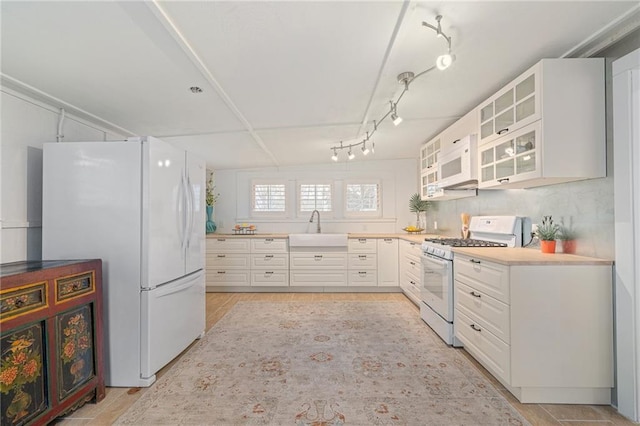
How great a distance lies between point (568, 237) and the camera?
2203 millimetres

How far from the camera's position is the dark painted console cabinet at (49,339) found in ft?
4.71

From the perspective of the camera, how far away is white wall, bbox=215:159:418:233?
17.5 ft

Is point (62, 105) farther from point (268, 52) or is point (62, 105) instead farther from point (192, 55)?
point (268, 52)

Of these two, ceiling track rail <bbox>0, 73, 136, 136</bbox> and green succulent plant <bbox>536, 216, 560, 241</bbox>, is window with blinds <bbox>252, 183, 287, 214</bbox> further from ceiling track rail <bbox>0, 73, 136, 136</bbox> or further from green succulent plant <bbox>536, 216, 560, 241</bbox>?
green succulent plant <bbox>536, 216, 560, 241</bbox>

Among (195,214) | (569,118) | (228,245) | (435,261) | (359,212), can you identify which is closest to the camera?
(569,118)

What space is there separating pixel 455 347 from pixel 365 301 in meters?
1.65

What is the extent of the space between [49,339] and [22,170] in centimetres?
134

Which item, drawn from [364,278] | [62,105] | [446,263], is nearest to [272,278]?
[364,278]

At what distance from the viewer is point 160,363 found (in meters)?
2.23

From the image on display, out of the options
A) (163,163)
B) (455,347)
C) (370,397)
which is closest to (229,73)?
(163,163)

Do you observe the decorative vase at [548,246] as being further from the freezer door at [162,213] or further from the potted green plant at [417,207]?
the freezer door at [162,213]

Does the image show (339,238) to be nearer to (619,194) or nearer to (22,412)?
(619,194)

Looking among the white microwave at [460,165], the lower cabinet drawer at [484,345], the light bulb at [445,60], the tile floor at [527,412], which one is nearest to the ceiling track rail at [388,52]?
the light bulb at [445,60]

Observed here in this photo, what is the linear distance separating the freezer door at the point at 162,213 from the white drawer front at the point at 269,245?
218 centimetres
